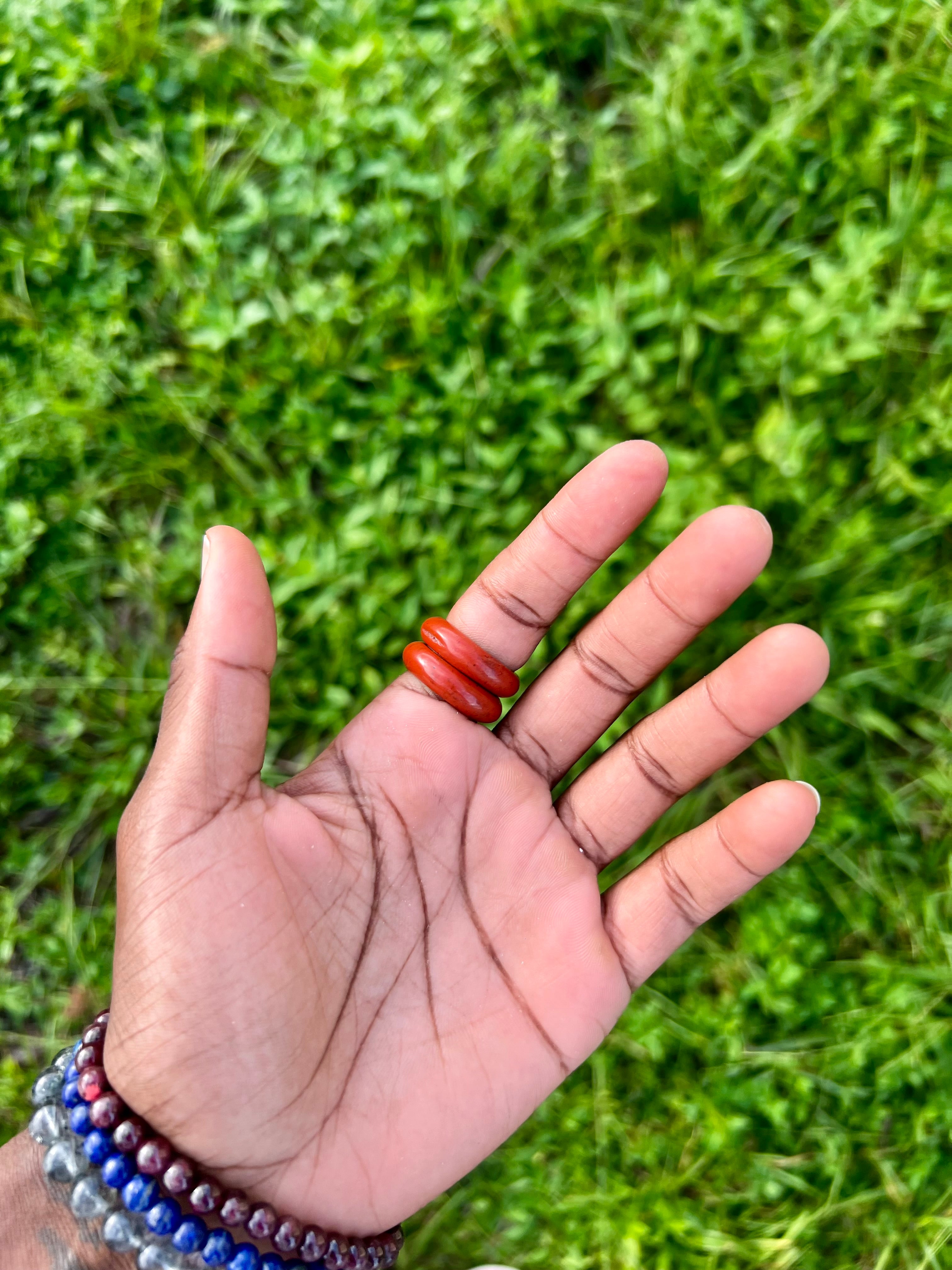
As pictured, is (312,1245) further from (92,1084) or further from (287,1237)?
(92,1084)

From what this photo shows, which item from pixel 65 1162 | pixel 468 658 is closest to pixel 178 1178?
pixel 65 1162

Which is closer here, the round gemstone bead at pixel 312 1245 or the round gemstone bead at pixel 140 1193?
the round gemstone bead at pixel 140 1193

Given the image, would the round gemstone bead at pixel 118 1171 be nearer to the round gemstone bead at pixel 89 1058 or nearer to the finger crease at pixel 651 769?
the round gemstone bead at pixel 89 1058

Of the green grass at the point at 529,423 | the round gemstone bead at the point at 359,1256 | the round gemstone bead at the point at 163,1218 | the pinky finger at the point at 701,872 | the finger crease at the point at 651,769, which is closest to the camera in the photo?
the round gemstone bead at the point at 163,1218

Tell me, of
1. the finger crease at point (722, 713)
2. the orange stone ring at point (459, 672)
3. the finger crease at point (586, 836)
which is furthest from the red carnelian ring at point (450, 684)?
the finger crease at point (722, 713)

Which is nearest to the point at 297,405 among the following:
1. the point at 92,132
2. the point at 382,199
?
the point at 382,199

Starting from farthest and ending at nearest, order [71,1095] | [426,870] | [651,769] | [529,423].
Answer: [529,423], [651,769], [426,870], [71,1095]

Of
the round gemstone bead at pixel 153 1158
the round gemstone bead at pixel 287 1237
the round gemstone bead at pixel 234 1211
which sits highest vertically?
the round gemstone bead at pixel 153 1158
